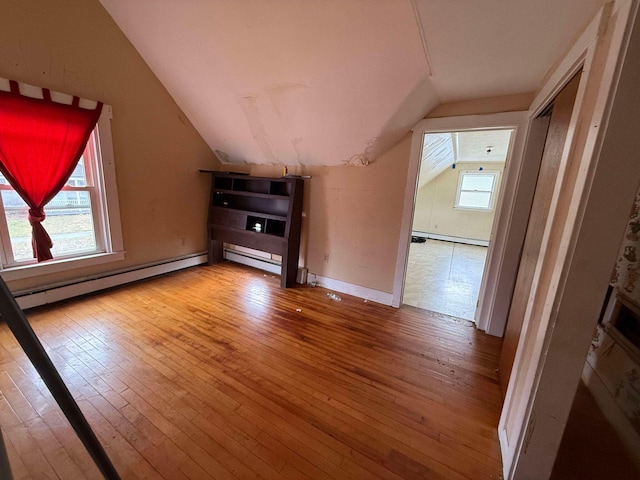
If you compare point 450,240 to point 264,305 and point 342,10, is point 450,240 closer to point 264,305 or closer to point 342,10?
point 264,305

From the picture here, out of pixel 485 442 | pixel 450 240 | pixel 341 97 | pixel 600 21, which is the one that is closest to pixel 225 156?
pixel 341 97

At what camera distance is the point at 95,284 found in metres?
2.70

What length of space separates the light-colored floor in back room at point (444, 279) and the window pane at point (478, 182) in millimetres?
1709

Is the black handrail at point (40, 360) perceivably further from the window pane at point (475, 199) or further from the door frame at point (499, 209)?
the window pane at point (475, 199)

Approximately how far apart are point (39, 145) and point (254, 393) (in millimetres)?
2730

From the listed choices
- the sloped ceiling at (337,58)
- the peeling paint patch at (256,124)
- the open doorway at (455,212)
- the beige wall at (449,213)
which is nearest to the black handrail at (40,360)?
the sloped ceiling at (337,58)

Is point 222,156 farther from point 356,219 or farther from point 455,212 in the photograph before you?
point 455,212

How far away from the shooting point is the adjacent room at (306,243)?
1.04 m

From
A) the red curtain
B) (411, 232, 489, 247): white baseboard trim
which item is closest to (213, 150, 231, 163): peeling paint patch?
the red curtain

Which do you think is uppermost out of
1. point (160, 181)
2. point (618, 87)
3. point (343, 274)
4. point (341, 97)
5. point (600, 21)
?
point (341, 97)

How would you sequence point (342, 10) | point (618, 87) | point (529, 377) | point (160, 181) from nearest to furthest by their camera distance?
point (618, 87) < point (529, 377) < point (342, 10) < point (160, 181)

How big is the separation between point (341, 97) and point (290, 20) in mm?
664

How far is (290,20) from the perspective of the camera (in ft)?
6.00

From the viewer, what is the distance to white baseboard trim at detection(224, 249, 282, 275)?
366 centimetres
